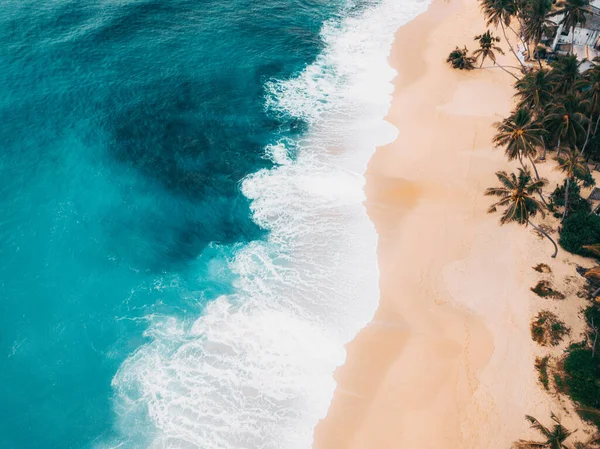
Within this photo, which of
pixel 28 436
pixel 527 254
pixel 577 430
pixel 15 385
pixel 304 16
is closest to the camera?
pixel 577 430

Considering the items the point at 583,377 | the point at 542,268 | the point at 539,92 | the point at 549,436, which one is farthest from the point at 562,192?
the point at 549,436

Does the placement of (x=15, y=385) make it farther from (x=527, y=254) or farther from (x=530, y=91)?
(x=530, y=91)

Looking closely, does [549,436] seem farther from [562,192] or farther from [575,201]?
[562,192]

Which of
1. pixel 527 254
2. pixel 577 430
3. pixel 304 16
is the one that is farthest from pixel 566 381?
pixel 304 16

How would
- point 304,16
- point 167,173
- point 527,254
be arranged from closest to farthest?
point 527,254 → point 167,173 → point 304,16

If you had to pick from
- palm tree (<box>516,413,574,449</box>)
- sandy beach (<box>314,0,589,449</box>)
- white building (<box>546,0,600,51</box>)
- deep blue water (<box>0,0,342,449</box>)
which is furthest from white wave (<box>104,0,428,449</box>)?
white building (<box>546,0,600,51</box>)

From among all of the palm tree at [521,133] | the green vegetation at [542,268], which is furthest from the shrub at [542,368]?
the palm tree at [521,133]
